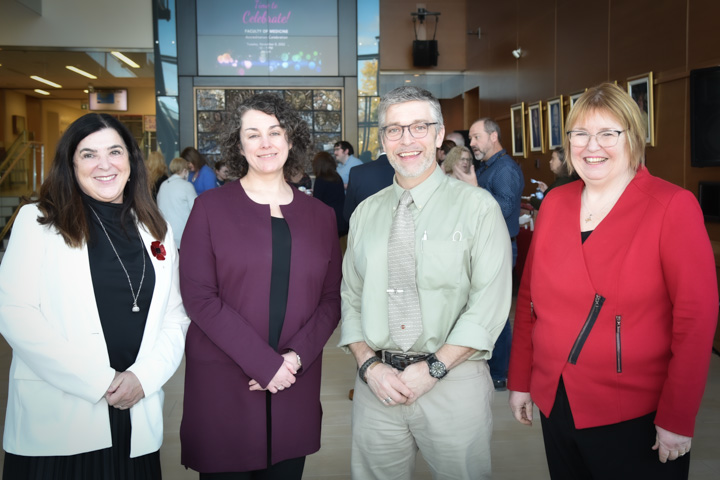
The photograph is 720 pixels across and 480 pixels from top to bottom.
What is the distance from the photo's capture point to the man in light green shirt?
6.72ft

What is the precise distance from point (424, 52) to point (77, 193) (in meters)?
13.0

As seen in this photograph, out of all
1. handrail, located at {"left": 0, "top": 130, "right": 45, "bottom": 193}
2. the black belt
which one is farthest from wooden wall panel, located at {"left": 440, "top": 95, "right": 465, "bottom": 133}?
the black belt

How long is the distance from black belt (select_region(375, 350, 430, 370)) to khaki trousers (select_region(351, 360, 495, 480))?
109mm

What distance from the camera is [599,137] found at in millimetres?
1941

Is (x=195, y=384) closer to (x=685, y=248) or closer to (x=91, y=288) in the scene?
(x=91, y=288)

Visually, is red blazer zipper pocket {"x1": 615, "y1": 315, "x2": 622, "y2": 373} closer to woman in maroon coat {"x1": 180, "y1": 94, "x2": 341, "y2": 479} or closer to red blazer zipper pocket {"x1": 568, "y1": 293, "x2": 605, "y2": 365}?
red blazer zipper pocket {"x1": 568, "y1": 293, "x2": 605, "y2": 365}

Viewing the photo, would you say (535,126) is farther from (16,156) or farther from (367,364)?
(16,156)

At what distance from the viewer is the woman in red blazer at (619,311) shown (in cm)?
177

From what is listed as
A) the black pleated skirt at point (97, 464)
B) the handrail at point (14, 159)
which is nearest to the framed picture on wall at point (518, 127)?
the black pleated skirt at point (97, 464)

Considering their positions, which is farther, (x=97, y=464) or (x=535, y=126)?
(x=535, y=126)

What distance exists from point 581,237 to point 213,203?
49.3 inches

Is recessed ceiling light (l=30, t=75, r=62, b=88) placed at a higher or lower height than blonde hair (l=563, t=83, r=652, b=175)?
higher

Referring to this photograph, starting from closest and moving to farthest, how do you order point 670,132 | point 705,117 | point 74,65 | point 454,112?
point 705,117
point 670,132
point 74,65
point 454,112

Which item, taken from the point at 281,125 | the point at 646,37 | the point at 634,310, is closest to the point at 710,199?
the point at 646,37
